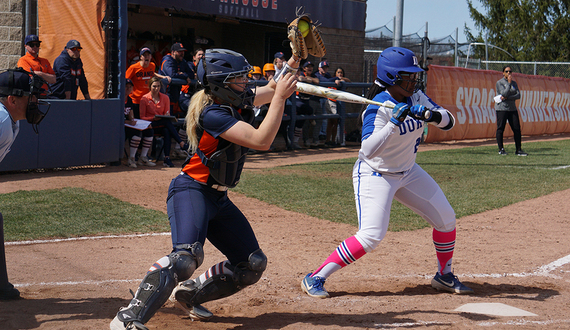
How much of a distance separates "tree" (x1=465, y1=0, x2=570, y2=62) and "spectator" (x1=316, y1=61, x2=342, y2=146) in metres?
29.1

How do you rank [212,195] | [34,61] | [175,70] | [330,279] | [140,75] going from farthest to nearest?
1. [175,70]
2. [140,75]
3. [34,61]
4. [330,279]
5. [212,195]

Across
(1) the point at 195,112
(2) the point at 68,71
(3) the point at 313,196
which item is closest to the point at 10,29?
(2) the point at 68,71

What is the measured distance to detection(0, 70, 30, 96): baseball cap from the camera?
3.82 metres

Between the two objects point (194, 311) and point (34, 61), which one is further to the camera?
point (34, 61)

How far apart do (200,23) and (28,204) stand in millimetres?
13009

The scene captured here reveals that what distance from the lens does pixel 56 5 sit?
11.1 m

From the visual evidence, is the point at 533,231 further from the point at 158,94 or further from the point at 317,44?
the point at 158,94

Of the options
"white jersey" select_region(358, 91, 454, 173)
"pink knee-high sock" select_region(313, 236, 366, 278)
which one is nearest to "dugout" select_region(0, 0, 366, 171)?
"white jersey" select_region(358, 91, 454, 173)

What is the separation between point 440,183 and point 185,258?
7.59 meters

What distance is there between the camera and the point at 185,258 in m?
3.42

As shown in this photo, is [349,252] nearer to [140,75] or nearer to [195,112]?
[195,112]

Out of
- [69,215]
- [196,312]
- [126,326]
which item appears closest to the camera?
[126,326]

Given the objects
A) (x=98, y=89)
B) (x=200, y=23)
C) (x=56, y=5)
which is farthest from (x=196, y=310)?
(x=200, y=23)

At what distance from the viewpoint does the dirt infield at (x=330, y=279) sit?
161 inches
